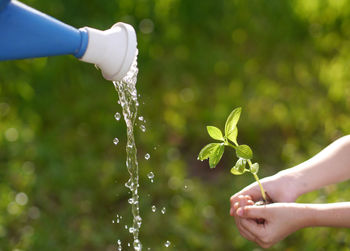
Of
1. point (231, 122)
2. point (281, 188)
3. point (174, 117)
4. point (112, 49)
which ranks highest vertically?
point (174, 117)

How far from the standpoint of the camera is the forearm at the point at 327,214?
1.40 m

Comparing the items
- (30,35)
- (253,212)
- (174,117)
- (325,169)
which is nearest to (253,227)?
Answer: (253,212)

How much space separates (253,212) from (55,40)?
26.5 inches

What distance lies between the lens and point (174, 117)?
2805 millimetres

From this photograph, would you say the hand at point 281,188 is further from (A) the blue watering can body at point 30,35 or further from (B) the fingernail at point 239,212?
(A) the blue watering can body at point 30,35

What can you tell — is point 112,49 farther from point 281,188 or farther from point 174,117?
point 174,117

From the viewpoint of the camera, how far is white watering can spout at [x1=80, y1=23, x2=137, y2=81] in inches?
46.0

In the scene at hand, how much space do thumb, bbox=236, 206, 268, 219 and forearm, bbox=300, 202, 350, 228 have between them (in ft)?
0.33

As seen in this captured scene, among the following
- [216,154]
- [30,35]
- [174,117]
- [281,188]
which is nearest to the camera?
[30,35]

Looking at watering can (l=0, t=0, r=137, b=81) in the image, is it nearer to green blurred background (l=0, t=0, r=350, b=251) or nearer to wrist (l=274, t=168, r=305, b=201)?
wrist (l=274, t=168, r=305, b=201)

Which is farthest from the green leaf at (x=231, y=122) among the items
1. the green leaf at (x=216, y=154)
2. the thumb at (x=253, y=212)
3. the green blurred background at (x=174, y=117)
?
the green blurred background at (x=174, y=117)

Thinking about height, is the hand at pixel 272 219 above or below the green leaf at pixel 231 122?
below

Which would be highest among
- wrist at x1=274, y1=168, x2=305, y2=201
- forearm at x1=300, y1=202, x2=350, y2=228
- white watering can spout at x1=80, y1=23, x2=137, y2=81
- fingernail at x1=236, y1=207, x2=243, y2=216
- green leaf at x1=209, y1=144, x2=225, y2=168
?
white watering can spout at x1=80, y1=23, x2=137, y2=81

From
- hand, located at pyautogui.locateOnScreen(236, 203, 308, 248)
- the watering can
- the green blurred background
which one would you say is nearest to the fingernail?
hand, located at pyautogui.locateOnScreen(236, 203, 308, 248)
